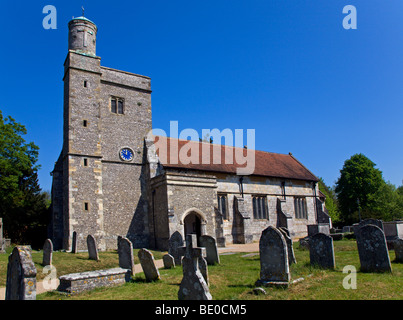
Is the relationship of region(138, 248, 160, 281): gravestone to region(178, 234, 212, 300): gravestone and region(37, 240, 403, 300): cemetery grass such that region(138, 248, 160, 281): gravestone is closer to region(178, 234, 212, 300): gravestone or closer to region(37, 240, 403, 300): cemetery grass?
region(37, 240, 403, 300): cemetery grass

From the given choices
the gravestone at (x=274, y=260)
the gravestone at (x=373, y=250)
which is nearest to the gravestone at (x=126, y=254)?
the gravestone at (x=274, y=260)

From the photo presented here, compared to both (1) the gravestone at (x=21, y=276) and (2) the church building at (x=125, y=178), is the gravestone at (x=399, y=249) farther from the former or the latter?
(2) the church building at (x=125, y=178)

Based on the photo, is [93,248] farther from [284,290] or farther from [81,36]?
[81,36]

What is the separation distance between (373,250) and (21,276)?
8.53 m

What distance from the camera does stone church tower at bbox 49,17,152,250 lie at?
1903 centimetres

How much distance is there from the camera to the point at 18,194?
23.7m

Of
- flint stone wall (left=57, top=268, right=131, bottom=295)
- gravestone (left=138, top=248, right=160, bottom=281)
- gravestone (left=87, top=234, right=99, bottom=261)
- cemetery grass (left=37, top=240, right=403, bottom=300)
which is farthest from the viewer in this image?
gravestone (left=87, top=234, right=99, bottom=261)

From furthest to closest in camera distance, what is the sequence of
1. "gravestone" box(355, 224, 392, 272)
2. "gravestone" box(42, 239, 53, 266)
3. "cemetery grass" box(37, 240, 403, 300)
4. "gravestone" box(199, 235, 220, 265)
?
"gravestone" box(42, 239, 53, 266), "gravestone" box(199, 235, 220, 265), "gravestone" box(355, 224, 392, 272), "cemetery grass" box(37, 240, 403, 300)

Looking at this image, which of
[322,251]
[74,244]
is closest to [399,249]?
[322,251]

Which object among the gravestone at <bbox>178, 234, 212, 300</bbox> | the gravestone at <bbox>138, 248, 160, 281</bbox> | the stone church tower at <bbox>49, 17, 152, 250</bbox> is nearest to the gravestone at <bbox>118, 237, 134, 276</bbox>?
the gravestone at <bbox>138, 248, 160, 281</bbox>

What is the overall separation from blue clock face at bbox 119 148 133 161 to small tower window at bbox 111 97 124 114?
2.95 meters

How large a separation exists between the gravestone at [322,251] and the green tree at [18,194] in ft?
64.4

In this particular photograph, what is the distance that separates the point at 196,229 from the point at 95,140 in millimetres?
9355

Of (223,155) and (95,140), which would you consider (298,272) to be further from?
(223,155)
